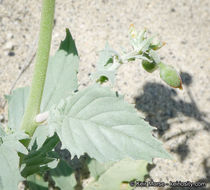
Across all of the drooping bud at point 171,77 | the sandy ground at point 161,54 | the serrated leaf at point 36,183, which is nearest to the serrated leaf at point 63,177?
the serrated leaf at point 36,183

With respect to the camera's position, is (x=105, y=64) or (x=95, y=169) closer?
(x=105, y=64)

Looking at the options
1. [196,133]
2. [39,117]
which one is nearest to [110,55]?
[39,117]

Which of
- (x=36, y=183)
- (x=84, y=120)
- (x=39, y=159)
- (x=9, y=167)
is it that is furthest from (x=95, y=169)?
(x=9, y=167)

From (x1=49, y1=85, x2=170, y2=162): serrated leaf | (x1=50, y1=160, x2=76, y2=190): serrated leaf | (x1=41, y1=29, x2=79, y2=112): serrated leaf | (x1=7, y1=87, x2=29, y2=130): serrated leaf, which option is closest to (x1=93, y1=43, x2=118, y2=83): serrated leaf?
(x1=49, y1=85, x2=170, y2=162): serrated leaf

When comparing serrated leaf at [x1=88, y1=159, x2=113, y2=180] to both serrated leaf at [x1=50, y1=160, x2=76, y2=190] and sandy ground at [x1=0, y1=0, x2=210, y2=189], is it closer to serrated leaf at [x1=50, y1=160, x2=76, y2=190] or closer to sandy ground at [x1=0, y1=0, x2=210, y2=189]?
serrated leaf at [x1=50, y1=160, x2=76, y2=190]

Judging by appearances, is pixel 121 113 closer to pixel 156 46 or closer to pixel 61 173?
pixel 156 46

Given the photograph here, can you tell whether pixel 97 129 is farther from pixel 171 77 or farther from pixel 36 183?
pixel 36 183
